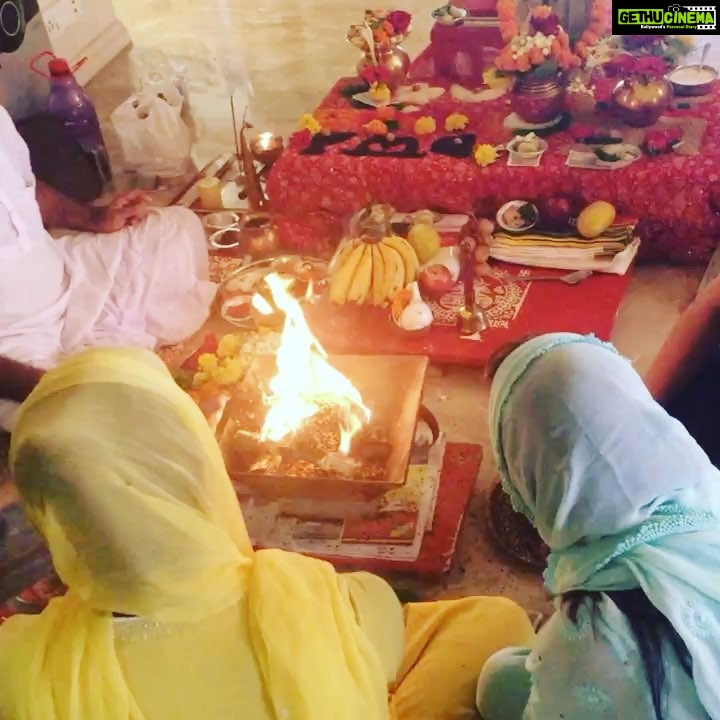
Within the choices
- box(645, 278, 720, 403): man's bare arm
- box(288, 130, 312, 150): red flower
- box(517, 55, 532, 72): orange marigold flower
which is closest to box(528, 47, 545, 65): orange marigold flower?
box(517, 55, 532, 72): orange marigold flower

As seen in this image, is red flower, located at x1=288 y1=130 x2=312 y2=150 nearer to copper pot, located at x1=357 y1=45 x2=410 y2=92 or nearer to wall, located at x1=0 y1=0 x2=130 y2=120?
copper pot, located at x1=357 y1=45 x2=410 y2=92

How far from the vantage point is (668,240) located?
3395 mm

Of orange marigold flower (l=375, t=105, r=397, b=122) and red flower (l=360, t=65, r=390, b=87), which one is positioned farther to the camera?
red flower (l=360, t=65, r=390, b=87)

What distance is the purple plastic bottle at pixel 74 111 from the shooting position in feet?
14.1

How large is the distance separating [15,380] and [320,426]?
0.97 m

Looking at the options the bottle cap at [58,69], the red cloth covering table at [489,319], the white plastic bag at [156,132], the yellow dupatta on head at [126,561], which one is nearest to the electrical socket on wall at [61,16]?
the bottle cap at [58,69]

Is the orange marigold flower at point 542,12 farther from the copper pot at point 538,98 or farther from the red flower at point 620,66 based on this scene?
the red flower at point 620,66

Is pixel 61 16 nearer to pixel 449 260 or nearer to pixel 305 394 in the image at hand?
Answer: pixel 449 260

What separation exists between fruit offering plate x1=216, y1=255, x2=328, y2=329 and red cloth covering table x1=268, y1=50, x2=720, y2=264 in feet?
0.69

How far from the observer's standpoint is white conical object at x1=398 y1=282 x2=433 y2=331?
3033 millimetres

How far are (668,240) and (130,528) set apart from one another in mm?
2692

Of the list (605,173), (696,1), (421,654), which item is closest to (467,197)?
(605,173)

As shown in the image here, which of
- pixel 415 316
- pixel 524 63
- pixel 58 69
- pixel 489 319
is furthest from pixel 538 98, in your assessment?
pixel 58 69

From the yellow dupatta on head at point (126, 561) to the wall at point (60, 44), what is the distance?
3.72 meters
